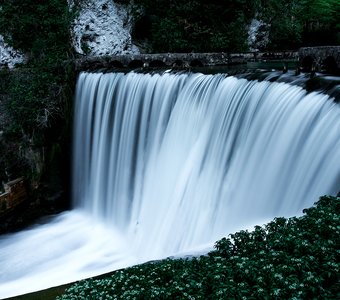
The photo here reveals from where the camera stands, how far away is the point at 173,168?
33.6ft

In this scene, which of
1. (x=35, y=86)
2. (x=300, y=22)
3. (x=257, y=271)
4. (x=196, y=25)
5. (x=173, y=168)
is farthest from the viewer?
(x=300, y=22)

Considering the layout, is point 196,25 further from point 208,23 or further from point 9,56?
point 9,56

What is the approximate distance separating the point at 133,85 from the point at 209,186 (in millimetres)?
4313

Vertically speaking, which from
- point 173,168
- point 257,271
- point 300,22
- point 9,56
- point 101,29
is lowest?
point 173,168

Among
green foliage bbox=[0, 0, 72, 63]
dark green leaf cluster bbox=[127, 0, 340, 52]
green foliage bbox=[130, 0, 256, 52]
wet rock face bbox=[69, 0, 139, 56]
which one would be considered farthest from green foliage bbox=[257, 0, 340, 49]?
green foliage bbox=[0, 0, 72, 63]

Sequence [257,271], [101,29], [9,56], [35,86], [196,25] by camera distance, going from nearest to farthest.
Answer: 1. [257,271]
2. [35,86]
3. [9,56]
4. [101,29]
5. [196,25]

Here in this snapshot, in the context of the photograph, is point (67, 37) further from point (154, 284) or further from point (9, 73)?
point (154, 284)

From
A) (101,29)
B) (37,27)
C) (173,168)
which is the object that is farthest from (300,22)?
(173,168)

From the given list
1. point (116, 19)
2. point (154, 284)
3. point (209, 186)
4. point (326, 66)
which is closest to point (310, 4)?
point (116, 19)

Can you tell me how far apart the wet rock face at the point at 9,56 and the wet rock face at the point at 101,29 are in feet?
6.60

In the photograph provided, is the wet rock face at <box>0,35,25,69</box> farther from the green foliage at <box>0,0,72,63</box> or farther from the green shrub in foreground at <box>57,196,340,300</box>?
the green shrub in foreground at <box>57,196,340,300</box>

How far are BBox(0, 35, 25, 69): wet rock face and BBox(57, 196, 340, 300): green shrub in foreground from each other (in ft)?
38.8

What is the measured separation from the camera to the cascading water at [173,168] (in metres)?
7.40

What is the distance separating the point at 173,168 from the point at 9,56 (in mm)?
8572
